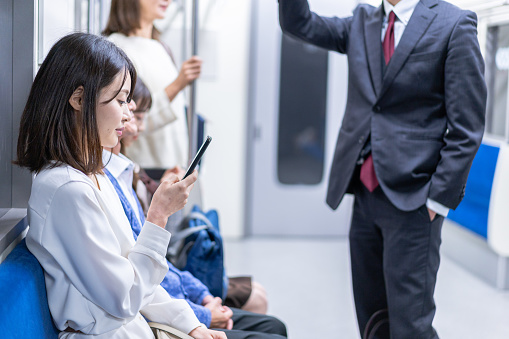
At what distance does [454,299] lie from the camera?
3.80 m

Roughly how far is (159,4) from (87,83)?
1.36 m

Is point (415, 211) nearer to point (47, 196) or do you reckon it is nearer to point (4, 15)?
point (47, 196)

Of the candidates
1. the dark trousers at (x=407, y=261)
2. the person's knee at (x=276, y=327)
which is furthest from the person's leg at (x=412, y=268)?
the person's knee at (x=276, y=327)

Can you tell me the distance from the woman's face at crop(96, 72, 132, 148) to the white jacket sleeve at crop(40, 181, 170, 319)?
169 millimetres

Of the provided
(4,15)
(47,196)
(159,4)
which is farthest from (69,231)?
(159,4)

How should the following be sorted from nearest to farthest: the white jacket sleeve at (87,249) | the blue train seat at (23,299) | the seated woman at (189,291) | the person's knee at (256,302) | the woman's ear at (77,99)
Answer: the blue train seat at (23,299) → the white jacket sleeve at (87,249) → the woman's ear at (77,99) → the seated woman at (189,291) → the person's knee at (256,302)

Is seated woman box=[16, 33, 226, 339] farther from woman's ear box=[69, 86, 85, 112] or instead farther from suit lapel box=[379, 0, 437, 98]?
suit lapel box=[379, 0, 437, 98]

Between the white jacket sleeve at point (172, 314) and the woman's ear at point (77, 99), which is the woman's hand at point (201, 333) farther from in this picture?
the woman's ear at point (77, 99)

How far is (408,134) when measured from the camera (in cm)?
203

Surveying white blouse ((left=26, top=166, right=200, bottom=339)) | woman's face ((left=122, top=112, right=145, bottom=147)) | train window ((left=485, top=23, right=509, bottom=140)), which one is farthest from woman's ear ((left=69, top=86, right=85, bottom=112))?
train window ((left=485, top=23, right=509, bottom=140))

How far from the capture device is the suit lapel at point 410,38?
199 centimetres

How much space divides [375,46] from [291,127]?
3180 millimetres

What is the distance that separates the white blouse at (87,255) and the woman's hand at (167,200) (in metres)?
0.03

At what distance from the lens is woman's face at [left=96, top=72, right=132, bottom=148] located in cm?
142
